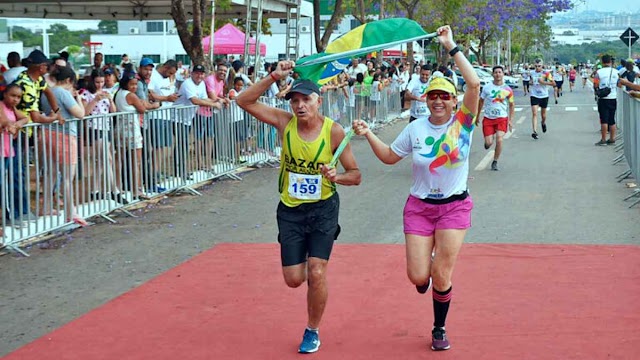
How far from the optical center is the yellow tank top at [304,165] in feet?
22.0

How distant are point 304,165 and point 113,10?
20.3 m

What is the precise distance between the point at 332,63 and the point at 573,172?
10.7 metres

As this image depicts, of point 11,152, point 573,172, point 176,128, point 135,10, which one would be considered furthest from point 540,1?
point 11,152

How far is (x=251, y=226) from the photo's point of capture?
12.2 meters

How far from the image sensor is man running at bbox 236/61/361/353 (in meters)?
6.69

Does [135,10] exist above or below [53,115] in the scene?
above

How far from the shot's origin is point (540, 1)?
2336 inches

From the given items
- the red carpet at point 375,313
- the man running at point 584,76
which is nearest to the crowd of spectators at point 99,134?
the red carpet at point 375,313

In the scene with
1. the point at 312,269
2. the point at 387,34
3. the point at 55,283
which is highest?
the point at 387,34

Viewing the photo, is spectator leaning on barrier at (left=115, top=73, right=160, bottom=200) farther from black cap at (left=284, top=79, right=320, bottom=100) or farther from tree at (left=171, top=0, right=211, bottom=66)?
black cap at (left=284, top=79, right=320, bottom=100)

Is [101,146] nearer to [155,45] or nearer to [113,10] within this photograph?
[113,10]

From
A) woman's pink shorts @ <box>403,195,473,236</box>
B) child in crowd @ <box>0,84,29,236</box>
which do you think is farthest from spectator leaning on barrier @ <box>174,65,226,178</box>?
woman's pink shorts @ <box>403,195,473,236</box>

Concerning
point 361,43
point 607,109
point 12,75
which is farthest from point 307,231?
point 607,109

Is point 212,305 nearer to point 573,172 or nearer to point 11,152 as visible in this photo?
point 11,152
